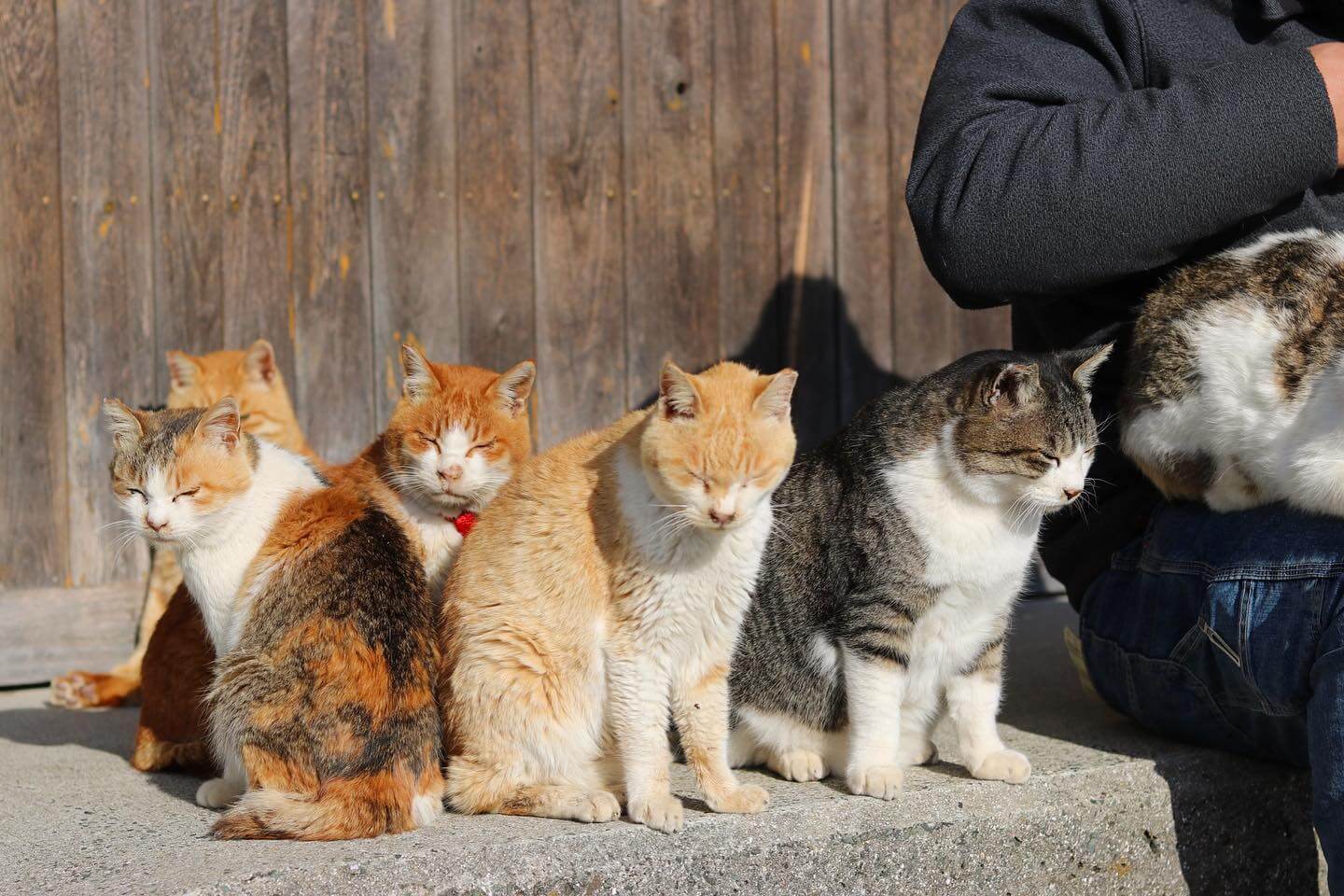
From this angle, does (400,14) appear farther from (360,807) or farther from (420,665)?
(360,807)

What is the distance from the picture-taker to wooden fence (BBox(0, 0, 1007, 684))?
11.6ft

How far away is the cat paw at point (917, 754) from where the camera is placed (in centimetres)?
259

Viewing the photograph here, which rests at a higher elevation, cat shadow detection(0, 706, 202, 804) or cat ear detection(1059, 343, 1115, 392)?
cat ear detection(1059, 343, 1115, 392)

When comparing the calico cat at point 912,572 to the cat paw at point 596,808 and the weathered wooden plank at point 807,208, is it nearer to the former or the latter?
the cat paw at point 596,808

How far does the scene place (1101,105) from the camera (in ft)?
7.81

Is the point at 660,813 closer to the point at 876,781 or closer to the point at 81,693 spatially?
the point at 876,781

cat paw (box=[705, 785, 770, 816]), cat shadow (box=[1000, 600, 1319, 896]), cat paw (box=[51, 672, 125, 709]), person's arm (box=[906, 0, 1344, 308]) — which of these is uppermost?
person's arm (box=[906, 0, 1344, 308])

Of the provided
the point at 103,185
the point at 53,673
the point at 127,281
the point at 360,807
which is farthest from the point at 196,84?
the point at 360,807

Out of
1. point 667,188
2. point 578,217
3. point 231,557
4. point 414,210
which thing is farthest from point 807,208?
point 231,557

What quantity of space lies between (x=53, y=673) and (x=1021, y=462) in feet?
9.51

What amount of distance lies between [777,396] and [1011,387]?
49cm

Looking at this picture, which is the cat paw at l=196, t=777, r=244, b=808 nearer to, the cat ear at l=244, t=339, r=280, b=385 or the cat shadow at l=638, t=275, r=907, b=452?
the cat ear at l=244, t=339, r=280, b=385

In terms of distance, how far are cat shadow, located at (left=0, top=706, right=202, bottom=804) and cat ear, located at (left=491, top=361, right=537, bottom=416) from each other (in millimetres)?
1093

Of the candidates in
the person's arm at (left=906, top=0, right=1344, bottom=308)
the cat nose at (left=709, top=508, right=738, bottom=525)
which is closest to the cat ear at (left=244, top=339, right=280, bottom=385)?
the cat nose at (left=709, top=508, right=738, bottom=525)
